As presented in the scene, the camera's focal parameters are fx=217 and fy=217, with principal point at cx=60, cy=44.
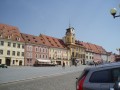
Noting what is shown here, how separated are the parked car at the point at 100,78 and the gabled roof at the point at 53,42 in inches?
3214

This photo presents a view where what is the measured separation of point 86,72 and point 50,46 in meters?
82.6

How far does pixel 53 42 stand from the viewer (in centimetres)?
9394

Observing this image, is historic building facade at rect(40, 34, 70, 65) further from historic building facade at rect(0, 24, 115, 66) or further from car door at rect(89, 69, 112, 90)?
car door at rect(89, 69, 112, 90)

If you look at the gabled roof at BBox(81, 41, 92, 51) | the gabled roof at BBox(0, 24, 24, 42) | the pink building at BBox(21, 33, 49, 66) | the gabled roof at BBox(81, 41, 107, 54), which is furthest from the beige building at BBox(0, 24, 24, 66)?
the gabled roof at BBox(81, 41, 107, 54)

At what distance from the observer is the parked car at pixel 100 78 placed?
5.62 meters

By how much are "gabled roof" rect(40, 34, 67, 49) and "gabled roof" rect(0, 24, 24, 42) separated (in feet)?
52.4

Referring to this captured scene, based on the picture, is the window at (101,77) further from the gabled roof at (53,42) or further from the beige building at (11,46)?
the gabled roof at (53,42)

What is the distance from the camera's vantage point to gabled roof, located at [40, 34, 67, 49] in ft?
295

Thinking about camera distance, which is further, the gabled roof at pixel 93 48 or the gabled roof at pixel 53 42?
the gabled roof at pixel 93 48

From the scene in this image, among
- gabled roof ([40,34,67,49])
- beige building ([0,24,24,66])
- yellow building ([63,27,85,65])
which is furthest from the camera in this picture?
yellow building ([63,27,85,65])

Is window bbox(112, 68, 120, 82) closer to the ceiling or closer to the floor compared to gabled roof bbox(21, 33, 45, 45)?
closer to the floor

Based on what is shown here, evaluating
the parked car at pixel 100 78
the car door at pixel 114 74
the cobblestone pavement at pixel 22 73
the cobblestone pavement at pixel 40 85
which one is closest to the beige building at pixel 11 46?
the cobblestone pavement at pixel 22 73

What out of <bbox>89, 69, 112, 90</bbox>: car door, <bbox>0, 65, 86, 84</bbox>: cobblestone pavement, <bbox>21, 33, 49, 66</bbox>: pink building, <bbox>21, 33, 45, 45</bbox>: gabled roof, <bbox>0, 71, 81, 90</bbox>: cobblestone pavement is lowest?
<bbox>0, 71, 81, 90</bbox>: cobblestone pavement

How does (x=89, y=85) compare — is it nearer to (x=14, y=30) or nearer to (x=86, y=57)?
(x=14, y=30)
